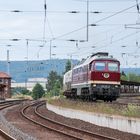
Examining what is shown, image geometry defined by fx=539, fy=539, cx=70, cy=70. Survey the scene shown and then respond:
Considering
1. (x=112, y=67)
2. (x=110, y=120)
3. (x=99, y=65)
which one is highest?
(x=99, y=65)

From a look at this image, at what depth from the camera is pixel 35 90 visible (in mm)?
146125

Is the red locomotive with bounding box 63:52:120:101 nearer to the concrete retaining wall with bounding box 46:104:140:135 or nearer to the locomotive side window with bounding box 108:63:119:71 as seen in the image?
the locomotive side window with bounding box 108:63:119:71

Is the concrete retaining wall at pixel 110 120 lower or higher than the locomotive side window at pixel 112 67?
lower

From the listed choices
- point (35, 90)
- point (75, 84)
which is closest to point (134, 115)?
point (75, 84)

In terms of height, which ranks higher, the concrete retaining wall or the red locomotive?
the red locomotive

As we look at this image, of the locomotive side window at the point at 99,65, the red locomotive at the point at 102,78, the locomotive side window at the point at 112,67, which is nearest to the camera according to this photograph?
the red locomotive at the point at 102,78

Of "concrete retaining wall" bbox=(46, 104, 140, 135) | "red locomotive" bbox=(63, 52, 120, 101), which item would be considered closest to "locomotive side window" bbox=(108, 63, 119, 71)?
"red locomotive" bbox=(63, 52, 120, 101)

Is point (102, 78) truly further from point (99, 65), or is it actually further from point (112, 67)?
point (112, 67)

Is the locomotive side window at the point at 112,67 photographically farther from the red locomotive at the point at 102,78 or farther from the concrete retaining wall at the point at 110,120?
the concrete retaining wall at the point at 110,120

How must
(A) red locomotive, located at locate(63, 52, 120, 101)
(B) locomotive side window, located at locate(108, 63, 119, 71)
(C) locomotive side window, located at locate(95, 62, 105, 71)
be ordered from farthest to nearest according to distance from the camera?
(B) locomotive side window, located at locate(108, 63, 119, 71) → (C) locomotive side window, located at locate(95, 62, 105, 71) → (A) red locomotive, located at locate(63, 52, 120, 101)

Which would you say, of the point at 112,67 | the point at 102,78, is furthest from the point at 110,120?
the point at 112,67

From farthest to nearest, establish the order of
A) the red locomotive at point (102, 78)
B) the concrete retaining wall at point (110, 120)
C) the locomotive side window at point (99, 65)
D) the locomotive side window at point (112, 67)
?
the locomotive side window at point (112, 67) < the locomotive side window at point (99, 65) < the red locomotive at point (102, 78) < the concrete retaining wall at point (110, 120)

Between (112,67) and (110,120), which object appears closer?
(110,120)

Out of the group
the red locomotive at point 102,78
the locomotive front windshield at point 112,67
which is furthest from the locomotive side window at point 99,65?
the locomotive front windshield at point 112,67
